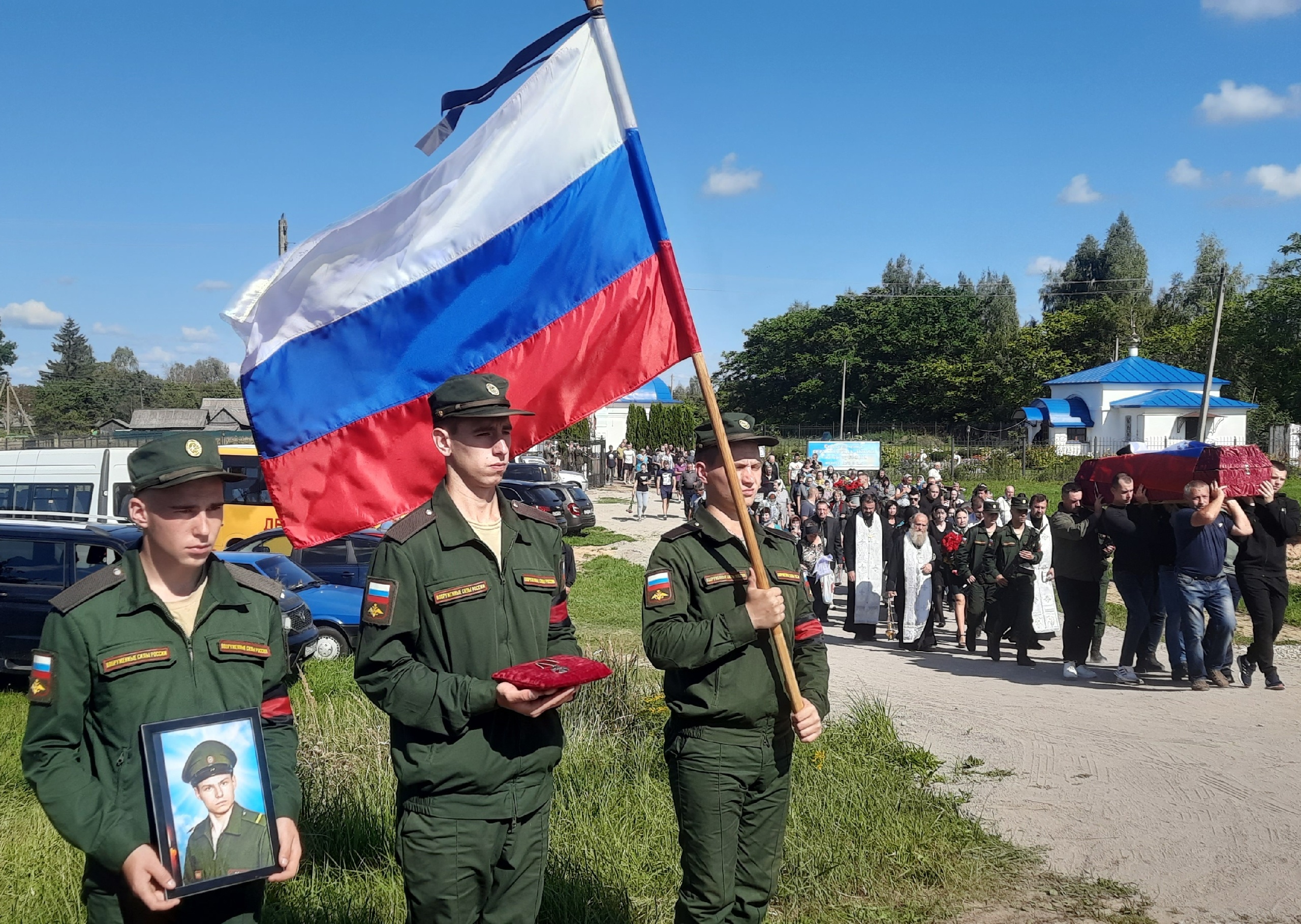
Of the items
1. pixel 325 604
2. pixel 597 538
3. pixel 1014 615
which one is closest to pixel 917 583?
pixel 1014 615

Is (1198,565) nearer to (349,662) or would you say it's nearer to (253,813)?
(349,662)

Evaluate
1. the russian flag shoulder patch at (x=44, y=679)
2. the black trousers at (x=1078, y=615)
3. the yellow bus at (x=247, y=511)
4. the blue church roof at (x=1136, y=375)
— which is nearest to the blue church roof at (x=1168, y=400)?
the blue church roof at (x=1136, y=375)

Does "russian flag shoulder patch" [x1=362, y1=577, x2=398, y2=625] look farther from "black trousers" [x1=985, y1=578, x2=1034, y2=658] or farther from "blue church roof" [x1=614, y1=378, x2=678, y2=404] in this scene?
"blue church roof" [x1=614, y1=378, x2=678, y2=404]

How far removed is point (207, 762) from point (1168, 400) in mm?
60276

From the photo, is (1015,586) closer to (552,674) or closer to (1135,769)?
(1135,769)

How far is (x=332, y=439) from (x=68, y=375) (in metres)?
146

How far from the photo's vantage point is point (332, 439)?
445 cm

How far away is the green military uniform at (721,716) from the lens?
13.0ft

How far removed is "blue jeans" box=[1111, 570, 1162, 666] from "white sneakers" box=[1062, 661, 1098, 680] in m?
0.34

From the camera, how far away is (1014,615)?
12195 millimetres

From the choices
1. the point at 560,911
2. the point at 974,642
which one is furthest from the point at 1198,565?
the point at 560,911

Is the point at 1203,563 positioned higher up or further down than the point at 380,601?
further down

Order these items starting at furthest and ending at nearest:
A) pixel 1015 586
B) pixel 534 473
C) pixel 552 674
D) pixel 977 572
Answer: pixel 534 473 → pixel 977 572 → pixel 1015 586 → pixel 552 674

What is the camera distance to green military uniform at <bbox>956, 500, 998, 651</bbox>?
41.6 feet
